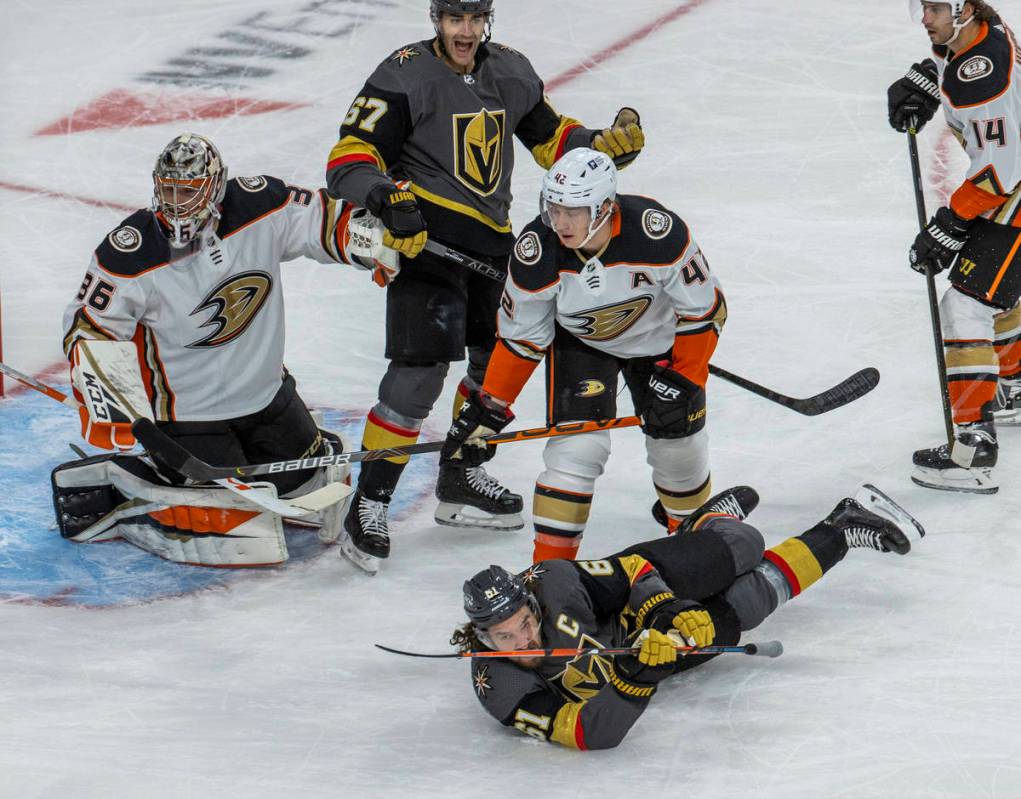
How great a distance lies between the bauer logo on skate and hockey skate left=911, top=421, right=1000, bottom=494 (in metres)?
1.51

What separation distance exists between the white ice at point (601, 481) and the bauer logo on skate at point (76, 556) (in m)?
0.02

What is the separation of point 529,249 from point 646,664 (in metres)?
1.15

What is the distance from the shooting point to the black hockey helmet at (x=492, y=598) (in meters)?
3.26

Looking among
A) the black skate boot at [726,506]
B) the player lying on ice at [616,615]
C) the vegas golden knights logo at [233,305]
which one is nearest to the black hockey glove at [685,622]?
the player lying on ice at [616,615]

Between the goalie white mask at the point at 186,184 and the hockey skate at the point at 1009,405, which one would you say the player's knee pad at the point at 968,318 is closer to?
the hockey skate at the point at 1009,405

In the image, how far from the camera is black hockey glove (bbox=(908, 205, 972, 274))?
4570mm

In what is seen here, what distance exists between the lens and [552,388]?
409 cm

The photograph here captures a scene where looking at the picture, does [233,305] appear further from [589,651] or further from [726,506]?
[589,651]

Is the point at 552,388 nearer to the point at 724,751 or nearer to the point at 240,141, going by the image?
the point at 724,751

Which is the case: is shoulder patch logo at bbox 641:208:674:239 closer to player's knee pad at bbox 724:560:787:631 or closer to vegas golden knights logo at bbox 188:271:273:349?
player's knee pad at bbox 724:560:787:631

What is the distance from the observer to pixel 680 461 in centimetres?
413

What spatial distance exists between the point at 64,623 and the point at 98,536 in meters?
0.50

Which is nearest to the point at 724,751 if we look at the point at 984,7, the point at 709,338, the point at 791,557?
the point at 791,557

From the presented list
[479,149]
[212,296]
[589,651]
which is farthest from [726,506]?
[212,296]
